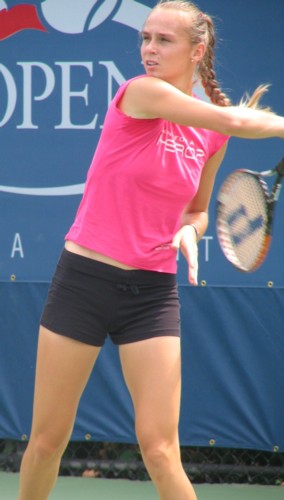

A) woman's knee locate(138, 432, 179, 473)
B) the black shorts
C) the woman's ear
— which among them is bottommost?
woman's knee locate(138, 432, 179, 473)

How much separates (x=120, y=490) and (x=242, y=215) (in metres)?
2.04

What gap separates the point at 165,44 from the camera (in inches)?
130

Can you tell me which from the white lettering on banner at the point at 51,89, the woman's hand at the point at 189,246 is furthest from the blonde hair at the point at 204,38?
the white lettering on banner at the point at 51,89

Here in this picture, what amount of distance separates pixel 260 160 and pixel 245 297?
0.70 meters

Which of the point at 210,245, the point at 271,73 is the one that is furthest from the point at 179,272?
the point at 271,73

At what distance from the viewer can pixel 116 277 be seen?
3.38 meters

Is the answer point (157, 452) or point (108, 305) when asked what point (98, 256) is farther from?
point (157, 452)

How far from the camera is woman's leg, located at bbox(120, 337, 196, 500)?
3.29 m

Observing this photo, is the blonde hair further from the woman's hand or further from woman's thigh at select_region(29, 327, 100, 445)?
woman's thigh at select_region(29, 327, 100, 445)

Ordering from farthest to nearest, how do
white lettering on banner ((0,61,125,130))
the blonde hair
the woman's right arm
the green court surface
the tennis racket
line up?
→ white lettering on banner ((0,61,125,130)) < the green court surface < the tennis racket < the blonde hair < the woman's right arm

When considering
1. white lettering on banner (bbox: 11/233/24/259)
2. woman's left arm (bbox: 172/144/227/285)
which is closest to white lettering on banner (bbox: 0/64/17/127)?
white lettering on banner (bbox: 11/233/24/259)

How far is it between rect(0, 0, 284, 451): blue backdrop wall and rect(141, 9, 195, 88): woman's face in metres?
1.84

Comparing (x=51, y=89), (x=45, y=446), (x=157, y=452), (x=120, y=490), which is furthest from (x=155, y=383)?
(x=51, y=89)

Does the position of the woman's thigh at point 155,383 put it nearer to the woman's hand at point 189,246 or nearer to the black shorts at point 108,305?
the black shorts at point 108,305
